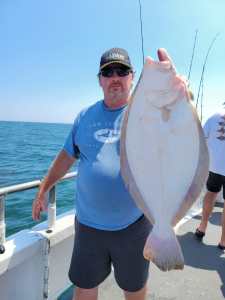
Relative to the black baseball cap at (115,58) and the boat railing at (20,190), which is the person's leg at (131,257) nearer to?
the boat railing at (20,190)

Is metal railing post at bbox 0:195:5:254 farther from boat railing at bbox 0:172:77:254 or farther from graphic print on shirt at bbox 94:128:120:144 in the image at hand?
graphic print on shirt at bbox 94:128:120:144

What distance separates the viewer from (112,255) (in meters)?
1.99

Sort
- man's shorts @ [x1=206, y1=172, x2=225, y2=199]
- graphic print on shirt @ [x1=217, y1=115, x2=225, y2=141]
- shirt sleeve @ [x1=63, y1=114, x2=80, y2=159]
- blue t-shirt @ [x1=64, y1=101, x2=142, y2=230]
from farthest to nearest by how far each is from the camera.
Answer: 1. man's shorts @ [x1=206, y1=172, x2=225, y2=199]
2. graphic print on shirt @ [x1=217, y1=115, x2=225, y2=141]
3. shirt sleeve @ [x1=63, y1=114, x2=80, y2=159]
4. blue t-shirt @ [x1=64, y1=101, x2=142, y2=230]

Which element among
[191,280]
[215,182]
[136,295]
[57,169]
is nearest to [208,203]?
[215,182]

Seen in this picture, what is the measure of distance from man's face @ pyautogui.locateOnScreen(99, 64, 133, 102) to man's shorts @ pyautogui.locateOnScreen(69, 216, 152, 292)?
2.24 ft

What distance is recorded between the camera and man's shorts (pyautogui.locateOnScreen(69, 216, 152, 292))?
1.93m

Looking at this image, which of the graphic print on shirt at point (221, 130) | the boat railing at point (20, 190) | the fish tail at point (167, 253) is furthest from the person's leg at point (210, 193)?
the fish tail at point (167, 253)

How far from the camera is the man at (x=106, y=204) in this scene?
1.88 meters

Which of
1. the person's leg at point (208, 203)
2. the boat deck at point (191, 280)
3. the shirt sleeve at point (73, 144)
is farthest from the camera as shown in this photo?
the person's leg at point (208, 203)

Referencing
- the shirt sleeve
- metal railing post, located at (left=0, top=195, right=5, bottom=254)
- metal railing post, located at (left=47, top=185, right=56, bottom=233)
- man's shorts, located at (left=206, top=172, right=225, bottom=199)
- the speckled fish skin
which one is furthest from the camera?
man's shorts, located at (left=206, top=172, right=225, bottom=199)

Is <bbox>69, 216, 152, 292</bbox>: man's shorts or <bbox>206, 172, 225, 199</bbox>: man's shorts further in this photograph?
<bbox>206, 172, 225, 199</bbox>: man's shorts

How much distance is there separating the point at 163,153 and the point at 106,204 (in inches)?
26.9

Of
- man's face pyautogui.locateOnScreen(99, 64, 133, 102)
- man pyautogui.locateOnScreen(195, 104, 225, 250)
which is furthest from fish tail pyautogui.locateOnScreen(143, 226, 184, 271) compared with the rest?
man pyautogui.locateOnScreen(195, 104, 225, 250)

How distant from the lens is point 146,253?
1.37 meters
